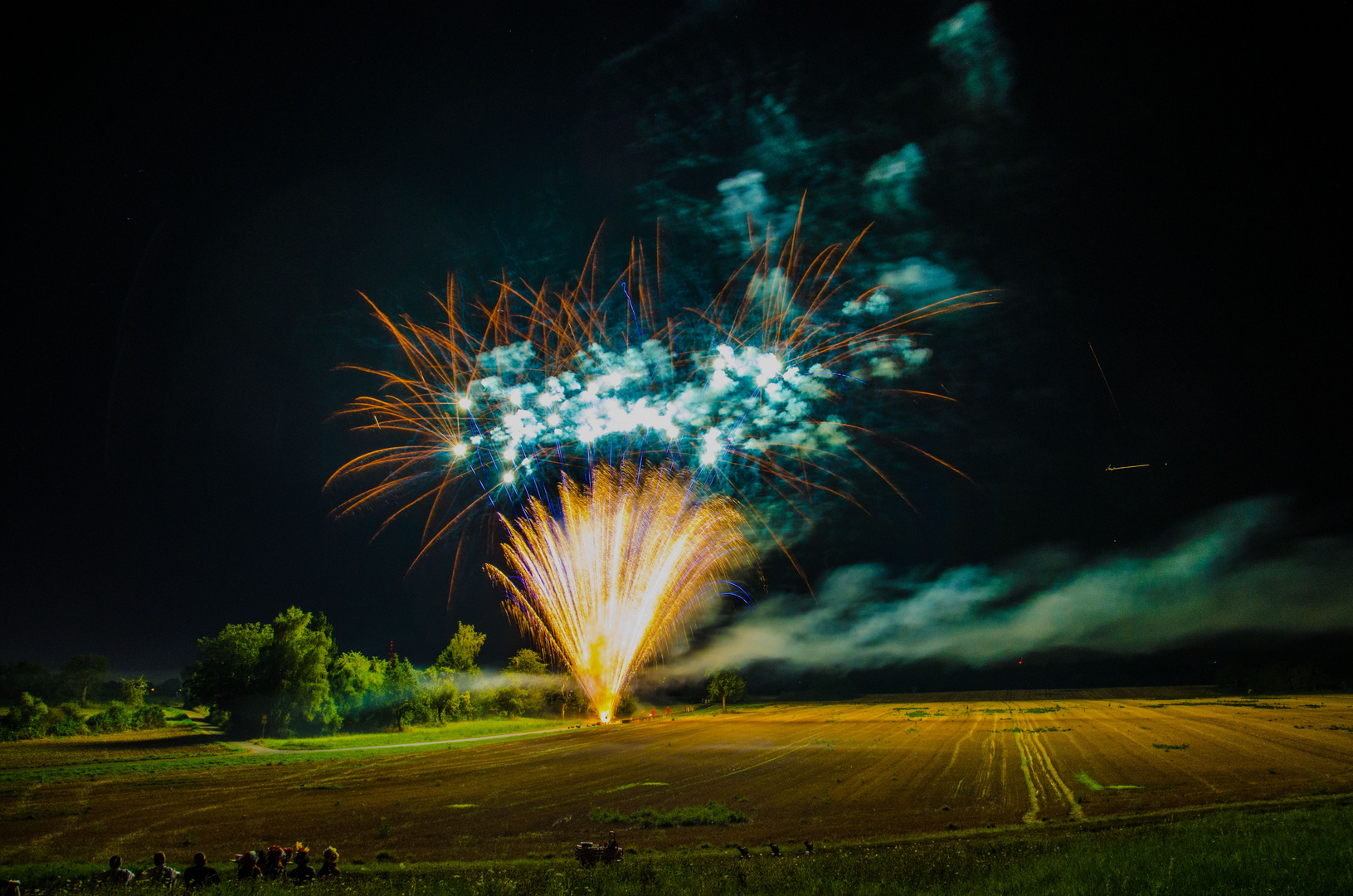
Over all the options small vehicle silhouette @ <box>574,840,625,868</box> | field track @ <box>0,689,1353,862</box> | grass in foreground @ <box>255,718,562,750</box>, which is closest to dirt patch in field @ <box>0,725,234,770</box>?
field track @ <box>0,689,1353,862</box>

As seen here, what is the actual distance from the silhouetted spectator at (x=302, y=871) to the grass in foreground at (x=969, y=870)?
1.03 m

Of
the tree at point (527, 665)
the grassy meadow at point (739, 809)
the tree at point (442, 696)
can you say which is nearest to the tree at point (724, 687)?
the tree at point (527, 665)

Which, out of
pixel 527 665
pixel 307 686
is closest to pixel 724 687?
pixel 527 665

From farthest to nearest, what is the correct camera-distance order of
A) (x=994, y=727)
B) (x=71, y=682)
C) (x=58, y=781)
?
1. (x=71, y=682)
2. (x=994, y=727)
3. (x=58, y=781)

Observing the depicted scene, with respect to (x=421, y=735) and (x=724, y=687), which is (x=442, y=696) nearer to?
(x=421, y=735)

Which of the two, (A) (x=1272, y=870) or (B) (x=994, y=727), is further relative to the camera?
(B) (x=994, y=727)

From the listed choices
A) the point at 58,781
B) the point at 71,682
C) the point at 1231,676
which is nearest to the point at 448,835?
the point at 58,781

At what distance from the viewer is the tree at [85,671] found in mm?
100312

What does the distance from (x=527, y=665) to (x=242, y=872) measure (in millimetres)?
111818

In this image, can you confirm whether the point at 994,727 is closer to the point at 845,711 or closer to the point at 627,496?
the point at 845,711

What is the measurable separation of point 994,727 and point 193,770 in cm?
7202

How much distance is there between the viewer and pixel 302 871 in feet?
50.3

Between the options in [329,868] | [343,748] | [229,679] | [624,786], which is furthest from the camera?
[229,679]

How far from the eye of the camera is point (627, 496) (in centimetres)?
3903
